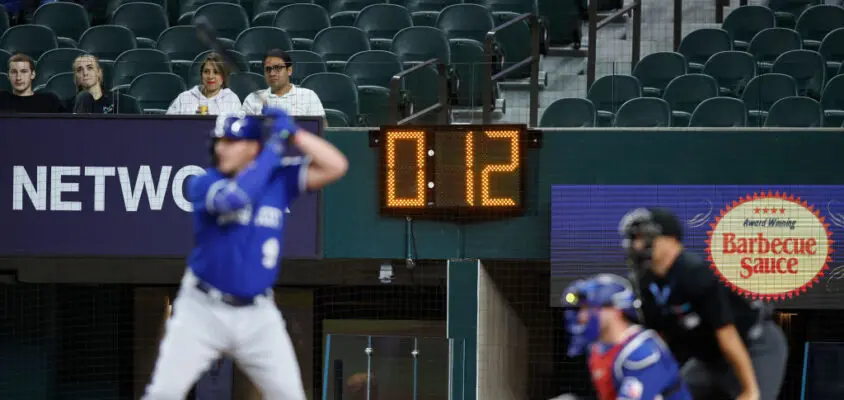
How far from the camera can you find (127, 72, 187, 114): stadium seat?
463 inches

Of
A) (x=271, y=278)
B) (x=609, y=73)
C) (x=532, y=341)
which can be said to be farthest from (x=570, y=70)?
(x=271, y=278)

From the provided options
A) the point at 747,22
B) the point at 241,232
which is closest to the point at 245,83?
the point at 747,22

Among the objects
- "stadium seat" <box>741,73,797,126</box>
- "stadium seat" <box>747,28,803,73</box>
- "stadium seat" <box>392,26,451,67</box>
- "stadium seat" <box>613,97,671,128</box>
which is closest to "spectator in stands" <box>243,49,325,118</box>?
"stadium seat" <box>392,26,451,67</box>

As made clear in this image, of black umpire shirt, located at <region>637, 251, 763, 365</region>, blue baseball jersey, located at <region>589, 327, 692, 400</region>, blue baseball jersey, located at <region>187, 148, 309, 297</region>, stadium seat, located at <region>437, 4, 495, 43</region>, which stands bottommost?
blue baseball jersey, located at <region>589, 327, 692, 400</region>

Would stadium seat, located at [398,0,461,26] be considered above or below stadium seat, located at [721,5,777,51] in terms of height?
above

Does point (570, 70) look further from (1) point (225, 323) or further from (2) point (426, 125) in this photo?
(1) point (225, 323)

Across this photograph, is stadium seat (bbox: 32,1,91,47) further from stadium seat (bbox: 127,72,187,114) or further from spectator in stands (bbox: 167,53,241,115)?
spectator in stands (bbox: 167,53,241,115)

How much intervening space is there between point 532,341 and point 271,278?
22.9ft

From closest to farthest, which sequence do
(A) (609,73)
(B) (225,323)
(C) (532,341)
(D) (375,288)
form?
(B) (225,323)
(A) (609,73)
(C) (532,341)
(D) (375,288)

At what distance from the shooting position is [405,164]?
1112 cm

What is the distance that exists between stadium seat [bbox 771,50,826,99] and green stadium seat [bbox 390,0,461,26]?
3618 millimetres

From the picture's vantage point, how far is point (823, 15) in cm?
Answer: 1380

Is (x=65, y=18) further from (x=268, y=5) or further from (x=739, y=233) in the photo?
(x=739, y=233)

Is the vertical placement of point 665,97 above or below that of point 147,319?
above
